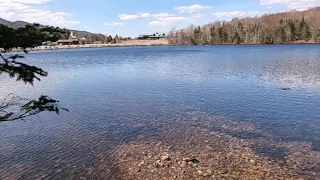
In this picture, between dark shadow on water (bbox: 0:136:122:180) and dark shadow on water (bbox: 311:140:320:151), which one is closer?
dark shadow on water (bbox: 0:136:122:180)

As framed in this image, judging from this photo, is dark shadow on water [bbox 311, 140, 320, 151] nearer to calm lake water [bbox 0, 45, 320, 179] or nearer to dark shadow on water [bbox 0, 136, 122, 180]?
calm lake water [bbox 0, 45, 320, 179]

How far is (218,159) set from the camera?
16484 mm

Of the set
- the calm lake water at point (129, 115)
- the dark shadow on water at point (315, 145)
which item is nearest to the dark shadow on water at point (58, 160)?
the calm lake water at point (129, 115)

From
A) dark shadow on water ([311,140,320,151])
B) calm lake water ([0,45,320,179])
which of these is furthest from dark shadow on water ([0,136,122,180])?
dark shadow on water ([311,140,320,151])

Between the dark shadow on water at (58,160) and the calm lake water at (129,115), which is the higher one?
the calm lake water at (129,115)

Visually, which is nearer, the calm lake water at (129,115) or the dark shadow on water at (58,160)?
the dark shadow on water at (58,160)

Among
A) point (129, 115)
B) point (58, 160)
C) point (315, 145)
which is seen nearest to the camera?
point (58, 160)

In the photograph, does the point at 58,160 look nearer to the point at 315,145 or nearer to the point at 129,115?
the point at 129,115

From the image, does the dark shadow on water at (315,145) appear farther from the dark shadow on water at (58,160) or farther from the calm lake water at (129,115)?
the dark shadow on water at (58,160)

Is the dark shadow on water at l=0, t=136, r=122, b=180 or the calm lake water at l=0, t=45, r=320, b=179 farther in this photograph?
the calm lake water at l=0, t=45, r=320, b=179

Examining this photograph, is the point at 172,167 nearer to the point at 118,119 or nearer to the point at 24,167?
the point at 24,167

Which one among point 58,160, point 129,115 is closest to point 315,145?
point 129,115

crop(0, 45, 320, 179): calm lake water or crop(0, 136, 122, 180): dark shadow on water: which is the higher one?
crop(0, 45, 320, 179): calm lake water

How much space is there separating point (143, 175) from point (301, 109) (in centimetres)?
1808
